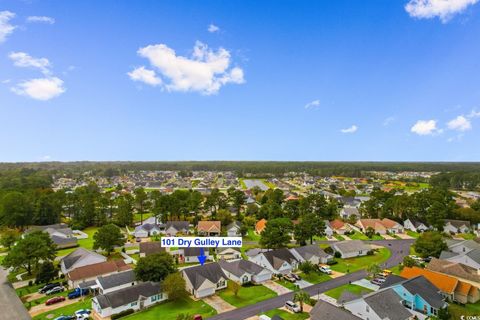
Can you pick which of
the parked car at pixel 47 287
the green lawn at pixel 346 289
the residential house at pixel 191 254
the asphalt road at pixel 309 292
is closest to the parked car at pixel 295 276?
the asphalt road at pixel 309 292

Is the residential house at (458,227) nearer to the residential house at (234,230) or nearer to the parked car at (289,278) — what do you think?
the residential house at (234,230)

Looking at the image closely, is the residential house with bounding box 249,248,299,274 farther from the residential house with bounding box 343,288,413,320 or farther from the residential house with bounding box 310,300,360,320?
the residential house with bounding box 310,300,360,320

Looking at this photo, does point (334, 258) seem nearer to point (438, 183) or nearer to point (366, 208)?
point (366, 208)

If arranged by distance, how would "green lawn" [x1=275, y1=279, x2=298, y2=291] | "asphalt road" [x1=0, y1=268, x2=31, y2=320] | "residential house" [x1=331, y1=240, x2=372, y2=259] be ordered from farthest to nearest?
"residential house" [x1=331, y1=240, x2=372, y2=259] < "green lawn" [x1=275, y1=279, x2=298, y2=291] < "asphalt road" [x1=0, y1=268, x2=31, y2=320]

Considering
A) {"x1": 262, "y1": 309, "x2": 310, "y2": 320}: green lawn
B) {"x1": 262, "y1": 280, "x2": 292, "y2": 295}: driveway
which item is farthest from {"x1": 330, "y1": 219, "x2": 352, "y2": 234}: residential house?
{"x1": 262, "y1": 309, "x2": 310, "y2": 320}: green lawn

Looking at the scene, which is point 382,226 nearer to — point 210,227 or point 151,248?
point 210,227
